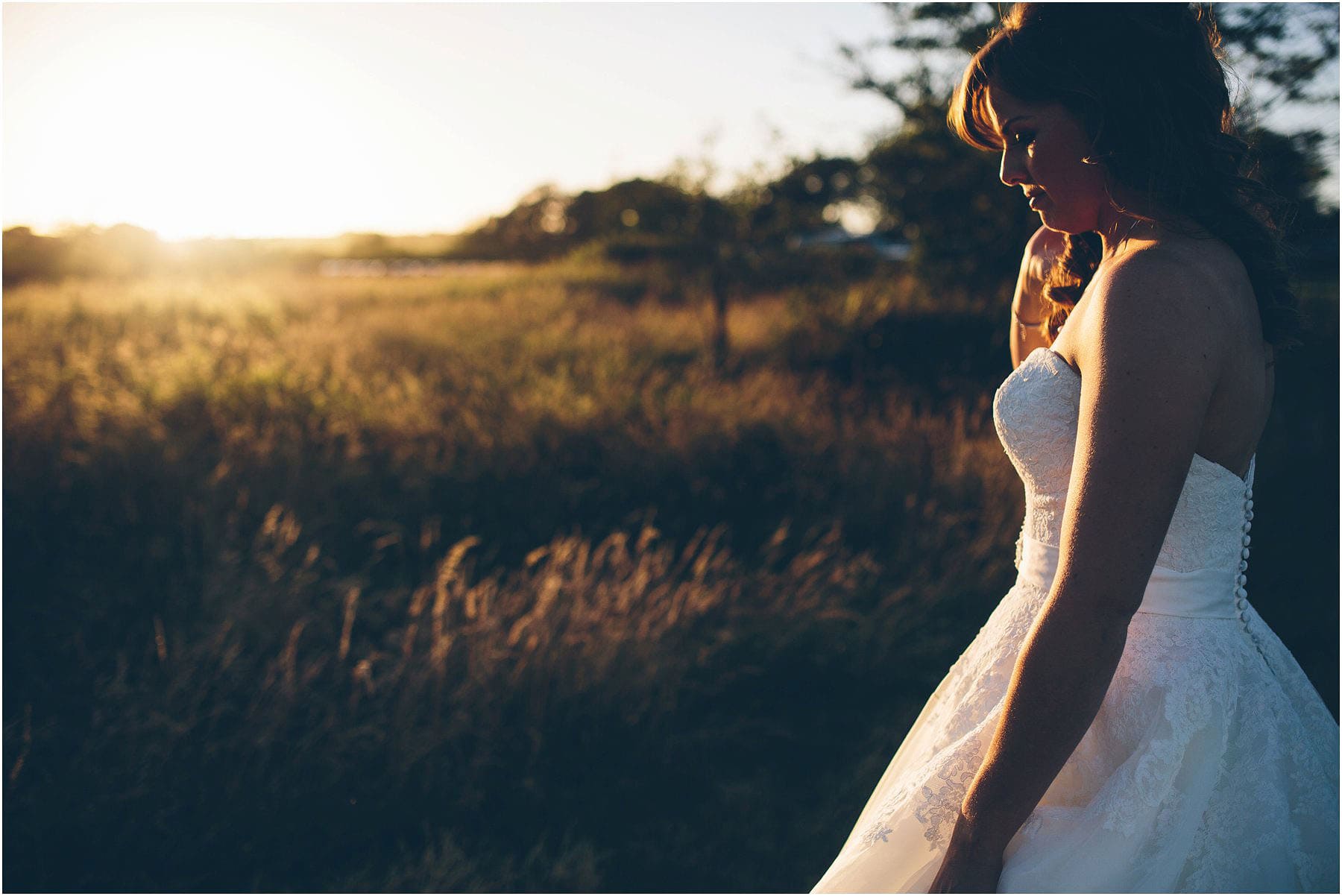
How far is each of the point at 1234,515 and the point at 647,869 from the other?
2256 mm

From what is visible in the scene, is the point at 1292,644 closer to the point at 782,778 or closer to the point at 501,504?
the point at 782,778

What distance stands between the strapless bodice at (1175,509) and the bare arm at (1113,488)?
0.39 feet

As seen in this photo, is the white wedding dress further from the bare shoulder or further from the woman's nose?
the woman's nose

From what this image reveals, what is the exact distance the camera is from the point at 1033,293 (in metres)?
1.63

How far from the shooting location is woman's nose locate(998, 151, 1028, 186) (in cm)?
110

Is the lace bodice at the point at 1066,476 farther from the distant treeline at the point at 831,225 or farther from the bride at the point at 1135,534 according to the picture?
the distant treeline at the point at 831,225

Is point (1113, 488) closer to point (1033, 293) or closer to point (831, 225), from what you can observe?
point (1033, 293)

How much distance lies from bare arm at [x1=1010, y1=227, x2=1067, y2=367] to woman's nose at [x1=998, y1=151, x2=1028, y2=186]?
0.46 metres

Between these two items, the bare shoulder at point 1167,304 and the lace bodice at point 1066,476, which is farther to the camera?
the lace bodice at point 1066,476

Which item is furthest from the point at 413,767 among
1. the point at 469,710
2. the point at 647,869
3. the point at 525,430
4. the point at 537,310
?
the point at 537,310

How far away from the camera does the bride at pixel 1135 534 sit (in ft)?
2.93

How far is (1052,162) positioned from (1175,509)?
480mm

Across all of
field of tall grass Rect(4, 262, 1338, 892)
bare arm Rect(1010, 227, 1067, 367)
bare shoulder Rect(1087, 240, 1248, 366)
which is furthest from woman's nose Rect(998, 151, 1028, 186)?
field of tall grass Rect(4, 262, 1338, 892)

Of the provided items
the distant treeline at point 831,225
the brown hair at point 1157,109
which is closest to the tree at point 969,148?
the distant treeline at point 831,225
